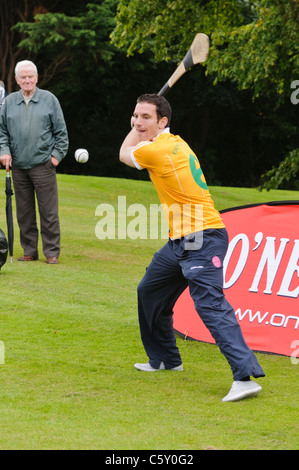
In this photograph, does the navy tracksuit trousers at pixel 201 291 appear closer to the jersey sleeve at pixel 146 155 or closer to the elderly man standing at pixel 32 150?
the jersey sleeve at pixel 146 155

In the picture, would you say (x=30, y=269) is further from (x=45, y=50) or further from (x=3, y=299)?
(x=45, y=50)

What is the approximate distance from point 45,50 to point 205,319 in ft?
96.0

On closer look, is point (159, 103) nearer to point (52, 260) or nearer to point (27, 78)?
point (27, 78)

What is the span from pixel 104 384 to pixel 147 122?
1.84 m

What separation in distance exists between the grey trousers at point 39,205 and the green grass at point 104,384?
787mm

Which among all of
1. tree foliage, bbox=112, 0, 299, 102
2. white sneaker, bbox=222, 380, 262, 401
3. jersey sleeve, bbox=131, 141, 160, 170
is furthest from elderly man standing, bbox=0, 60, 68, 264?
tree foliage, bbox=112, 0, 299, 102

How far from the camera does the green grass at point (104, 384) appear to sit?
13.4 feet

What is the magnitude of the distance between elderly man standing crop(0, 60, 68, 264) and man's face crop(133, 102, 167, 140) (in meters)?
4.45

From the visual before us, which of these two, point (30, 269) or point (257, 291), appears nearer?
point (257, 291)

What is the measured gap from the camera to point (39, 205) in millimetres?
9773

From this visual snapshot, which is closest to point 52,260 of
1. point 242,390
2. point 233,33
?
point 242,390

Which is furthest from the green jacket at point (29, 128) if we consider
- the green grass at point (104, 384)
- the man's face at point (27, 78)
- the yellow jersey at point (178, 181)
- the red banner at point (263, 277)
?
the yellow jersey at point (178, 181)

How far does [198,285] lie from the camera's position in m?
Result: 4.93
